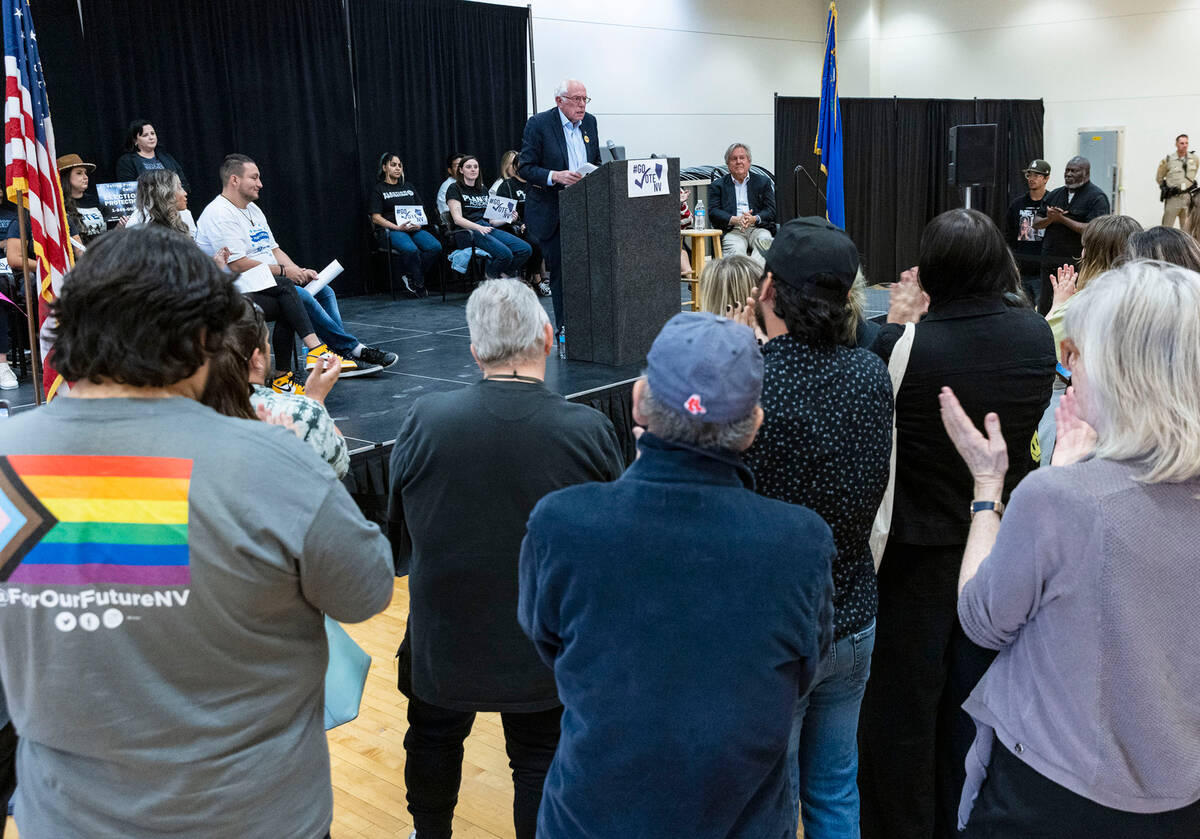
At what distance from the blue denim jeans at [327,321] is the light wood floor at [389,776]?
2453mm

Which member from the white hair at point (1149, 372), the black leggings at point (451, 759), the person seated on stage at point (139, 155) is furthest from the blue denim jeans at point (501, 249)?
the white hair at point (1149, 372)

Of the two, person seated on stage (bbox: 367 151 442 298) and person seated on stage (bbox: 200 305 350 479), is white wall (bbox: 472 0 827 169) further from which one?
person seated on stage (bbox: 200 305 350 479)

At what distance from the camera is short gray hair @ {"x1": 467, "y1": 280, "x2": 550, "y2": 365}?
185cm

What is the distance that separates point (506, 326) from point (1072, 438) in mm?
950

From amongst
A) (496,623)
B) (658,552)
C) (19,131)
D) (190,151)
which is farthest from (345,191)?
(658,552)

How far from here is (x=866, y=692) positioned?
2.16 meters

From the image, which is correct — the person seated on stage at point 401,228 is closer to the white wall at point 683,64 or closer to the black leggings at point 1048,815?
the white wall at point 683,64

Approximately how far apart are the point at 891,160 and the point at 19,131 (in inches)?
413

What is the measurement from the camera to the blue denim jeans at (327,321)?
5.23 metres

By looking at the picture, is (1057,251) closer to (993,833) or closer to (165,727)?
(993,833)

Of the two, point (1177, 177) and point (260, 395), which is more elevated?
point (1177, 177)

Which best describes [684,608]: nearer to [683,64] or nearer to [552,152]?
[552,152]

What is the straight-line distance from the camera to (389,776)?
8.83 feet

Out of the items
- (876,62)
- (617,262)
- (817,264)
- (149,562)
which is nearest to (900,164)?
(876,62)
